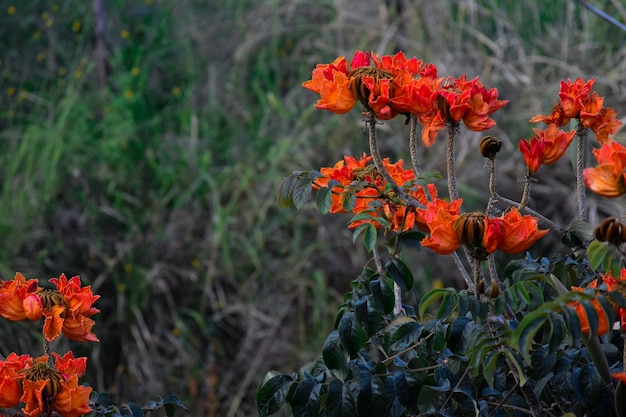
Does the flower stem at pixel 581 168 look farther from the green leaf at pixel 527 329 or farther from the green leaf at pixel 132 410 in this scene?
the green leaf at pixel 132 410

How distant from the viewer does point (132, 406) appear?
1.07m

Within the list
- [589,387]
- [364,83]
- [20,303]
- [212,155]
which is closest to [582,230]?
[589,387]

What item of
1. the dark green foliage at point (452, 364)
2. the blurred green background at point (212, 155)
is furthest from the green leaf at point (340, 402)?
the blurred green background at point (212, 155)

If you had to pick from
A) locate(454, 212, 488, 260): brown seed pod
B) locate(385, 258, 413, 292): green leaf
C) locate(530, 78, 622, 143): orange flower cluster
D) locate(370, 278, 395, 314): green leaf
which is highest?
locate(530, 78, 622, 143): orange flower cluster

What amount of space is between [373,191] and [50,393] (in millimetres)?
420

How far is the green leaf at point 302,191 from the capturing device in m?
1.07

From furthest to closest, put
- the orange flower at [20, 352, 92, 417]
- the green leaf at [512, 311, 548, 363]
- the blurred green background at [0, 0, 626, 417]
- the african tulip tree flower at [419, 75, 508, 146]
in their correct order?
the blurred green background at [0, 0, 626, 417] < the african tulip tree flower at [419, 75, 508, 146] < the orange flower at [20, 352, 92, 417] < the green leaf at [512, 311, 548, 363]

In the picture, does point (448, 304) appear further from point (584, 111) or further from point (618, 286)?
point (584, 111)

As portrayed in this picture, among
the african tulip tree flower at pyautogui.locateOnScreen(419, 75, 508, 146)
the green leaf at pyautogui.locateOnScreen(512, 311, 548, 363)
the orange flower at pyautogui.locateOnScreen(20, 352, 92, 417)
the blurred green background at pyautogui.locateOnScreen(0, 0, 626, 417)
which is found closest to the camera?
the green leaf at pyautogui.locateOnScreen(512, 311, 548, 363)

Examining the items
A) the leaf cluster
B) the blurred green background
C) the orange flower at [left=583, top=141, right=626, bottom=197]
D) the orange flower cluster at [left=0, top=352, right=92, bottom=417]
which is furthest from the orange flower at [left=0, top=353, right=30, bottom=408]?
the blurred green background

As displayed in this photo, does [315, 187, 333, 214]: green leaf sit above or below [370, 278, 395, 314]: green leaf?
above

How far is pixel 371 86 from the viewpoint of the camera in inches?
38.9

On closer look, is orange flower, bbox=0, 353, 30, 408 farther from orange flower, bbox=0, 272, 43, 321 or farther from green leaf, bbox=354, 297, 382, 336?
green leaf, bbox=354, 297, 382, 336

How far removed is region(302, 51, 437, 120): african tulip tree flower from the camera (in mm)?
993
